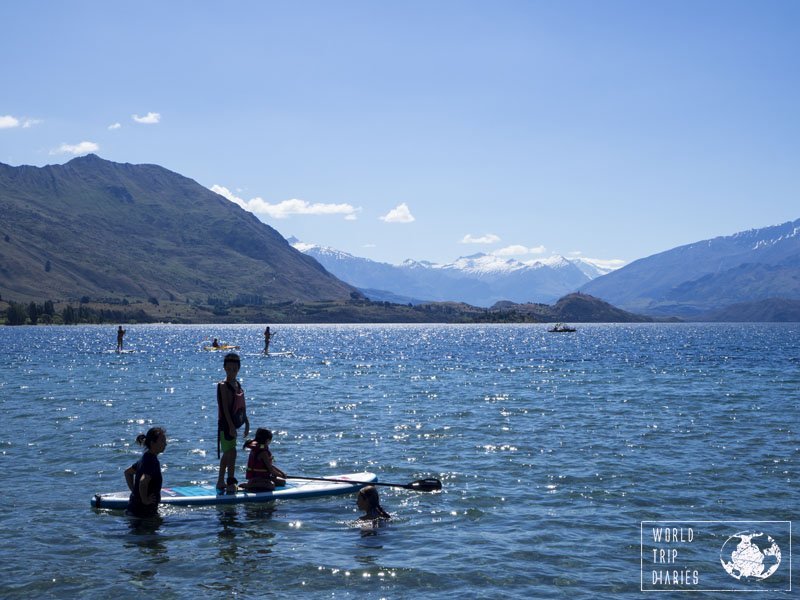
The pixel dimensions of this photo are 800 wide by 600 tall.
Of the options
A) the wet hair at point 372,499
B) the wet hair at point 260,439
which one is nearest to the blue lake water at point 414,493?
the wet hair at point 372,499

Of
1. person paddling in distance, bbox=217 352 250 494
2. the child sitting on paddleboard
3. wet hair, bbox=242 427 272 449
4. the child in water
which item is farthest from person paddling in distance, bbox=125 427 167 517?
the child in water

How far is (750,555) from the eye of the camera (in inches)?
618

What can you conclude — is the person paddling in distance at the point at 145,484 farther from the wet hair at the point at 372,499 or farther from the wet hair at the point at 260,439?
the wet hair at the point at 372,499

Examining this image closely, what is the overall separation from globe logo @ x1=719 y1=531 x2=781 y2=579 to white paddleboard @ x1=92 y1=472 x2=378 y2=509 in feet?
31.7

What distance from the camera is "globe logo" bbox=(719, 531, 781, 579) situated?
14.8 m

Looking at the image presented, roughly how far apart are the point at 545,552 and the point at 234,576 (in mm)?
6637

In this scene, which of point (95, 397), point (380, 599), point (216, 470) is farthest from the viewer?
point (95, 397)

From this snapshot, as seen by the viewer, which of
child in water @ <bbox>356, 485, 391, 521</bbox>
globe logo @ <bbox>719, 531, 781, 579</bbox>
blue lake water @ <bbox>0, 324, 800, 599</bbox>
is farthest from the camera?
child in water @ <bbox>356, 485, 391, 521</bbox>

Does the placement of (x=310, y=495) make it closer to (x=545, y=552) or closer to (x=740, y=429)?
(x=545, y=552)

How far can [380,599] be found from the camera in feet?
43.2

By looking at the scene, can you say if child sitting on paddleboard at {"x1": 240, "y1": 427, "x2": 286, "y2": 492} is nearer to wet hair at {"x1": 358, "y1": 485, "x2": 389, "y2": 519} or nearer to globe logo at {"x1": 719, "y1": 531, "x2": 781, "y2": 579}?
wet hair at {"x1": 358, "y1": 485, "x2": 389, "y2": 519}

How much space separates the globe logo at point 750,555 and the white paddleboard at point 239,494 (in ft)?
31.7

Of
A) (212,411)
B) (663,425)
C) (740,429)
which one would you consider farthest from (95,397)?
(740,429)

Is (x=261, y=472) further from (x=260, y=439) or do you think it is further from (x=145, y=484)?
(x=145, y=484)
